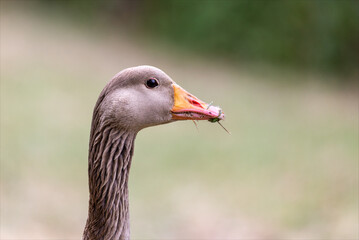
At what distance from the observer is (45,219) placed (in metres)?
6.93

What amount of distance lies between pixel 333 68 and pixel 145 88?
17586 millimetres

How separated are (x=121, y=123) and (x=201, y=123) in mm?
10482

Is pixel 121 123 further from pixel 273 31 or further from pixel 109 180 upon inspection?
pixel 273 31

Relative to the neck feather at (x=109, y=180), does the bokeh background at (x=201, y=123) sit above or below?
above

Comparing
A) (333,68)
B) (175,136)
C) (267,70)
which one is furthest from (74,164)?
(333,68)

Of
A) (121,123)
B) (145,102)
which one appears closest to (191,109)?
(145,102)

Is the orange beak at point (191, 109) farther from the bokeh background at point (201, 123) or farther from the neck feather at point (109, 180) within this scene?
the bokeh background at point (201, 123)

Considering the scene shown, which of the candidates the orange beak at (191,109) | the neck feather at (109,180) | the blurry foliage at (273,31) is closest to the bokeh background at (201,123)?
the blurry foliage at (273,31)

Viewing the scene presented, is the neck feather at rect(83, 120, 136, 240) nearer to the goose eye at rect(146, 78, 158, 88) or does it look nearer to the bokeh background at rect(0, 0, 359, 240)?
the goose eye at rect(146, 78, 158, 88)

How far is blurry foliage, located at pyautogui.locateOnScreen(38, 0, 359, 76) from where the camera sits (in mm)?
19359

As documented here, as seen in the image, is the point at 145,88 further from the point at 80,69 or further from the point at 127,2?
the point at 127,2

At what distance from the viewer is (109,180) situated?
11.8ft

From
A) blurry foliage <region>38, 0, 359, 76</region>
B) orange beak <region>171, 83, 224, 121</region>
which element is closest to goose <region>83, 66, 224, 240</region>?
orange beak <region>171, 83, 224, 121</region>

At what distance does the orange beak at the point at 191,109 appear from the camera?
365cm
